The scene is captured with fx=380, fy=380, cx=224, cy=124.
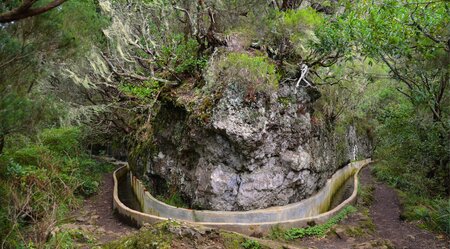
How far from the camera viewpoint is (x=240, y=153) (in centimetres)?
1135

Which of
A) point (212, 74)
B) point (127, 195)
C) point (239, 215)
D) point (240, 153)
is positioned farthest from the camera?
point (127, 195)

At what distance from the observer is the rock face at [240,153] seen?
11195 millimetres

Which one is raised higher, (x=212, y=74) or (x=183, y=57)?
(x=183, y=57)

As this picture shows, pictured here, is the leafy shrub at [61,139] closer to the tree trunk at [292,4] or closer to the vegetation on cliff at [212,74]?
the vegetation on cliff at [212,74]

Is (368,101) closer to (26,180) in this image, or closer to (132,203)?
(132,203)

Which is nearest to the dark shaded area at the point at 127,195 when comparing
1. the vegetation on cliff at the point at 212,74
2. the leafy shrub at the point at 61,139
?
the vegetation on cliff at the point at 212,74

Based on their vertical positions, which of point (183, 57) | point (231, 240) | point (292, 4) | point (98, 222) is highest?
point (292, 4)

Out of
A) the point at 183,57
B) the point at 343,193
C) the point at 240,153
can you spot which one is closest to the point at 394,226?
the point at 343,193

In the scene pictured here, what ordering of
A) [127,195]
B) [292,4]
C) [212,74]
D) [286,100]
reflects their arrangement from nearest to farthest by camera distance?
1. [212,74]
2. [286,100]
3. [292,4]
4. [127,195]

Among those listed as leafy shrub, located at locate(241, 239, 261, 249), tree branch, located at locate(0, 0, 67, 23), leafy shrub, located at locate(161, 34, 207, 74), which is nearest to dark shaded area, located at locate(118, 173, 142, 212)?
leafy shrub, located at locate(161, 34, 207, 74)

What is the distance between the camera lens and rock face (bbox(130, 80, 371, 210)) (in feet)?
36.7

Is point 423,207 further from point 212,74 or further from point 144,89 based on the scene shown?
point 144,89

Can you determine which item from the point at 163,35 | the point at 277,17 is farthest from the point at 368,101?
the point at 163,35

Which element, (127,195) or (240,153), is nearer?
(240,153)
